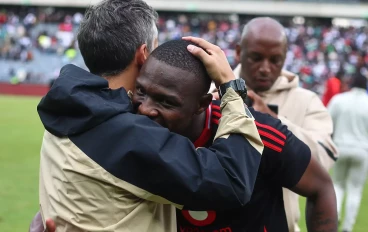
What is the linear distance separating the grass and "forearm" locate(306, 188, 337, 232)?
4640 mm

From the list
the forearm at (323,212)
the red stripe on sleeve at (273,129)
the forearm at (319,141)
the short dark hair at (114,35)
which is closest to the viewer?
the short dark hair at (114,35)

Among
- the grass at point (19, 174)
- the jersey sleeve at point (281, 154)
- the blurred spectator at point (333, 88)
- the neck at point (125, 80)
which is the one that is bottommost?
the grass at point (19, 174)

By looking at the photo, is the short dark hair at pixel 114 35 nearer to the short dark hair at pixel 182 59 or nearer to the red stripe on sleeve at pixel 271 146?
the short dark hair at pixel 182 59

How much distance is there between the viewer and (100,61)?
235 centimetres

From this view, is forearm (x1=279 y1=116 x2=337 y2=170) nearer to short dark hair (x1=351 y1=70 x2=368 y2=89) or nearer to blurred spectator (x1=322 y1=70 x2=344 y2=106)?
short dark hair (x1=351 y1=70 x2=368 y2=89)

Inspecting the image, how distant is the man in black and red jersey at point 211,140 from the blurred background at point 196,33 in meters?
19.3

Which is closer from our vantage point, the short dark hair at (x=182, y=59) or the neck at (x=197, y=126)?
the short dark hair at (x=182, y=59)

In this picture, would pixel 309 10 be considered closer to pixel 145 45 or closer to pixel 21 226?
pixel 21 226

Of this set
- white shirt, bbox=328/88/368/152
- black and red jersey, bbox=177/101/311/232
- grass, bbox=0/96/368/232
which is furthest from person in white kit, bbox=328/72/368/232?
black and red jersey, bbox=177/101/311/232

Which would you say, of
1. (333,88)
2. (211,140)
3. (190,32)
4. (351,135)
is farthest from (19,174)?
(190,32)

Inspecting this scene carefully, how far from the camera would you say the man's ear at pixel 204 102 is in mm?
2346

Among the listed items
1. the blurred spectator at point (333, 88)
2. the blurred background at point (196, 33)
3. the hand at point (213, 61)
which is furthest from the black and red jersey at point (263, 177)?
the blurred background at point (196, 33)

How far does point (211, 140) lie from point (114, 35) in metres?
0.60

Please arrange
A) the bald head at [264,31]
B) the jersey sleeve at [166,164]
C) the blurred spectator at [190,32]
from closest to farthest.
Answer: the jersey sleeve at [166,164] → the bald head at [264,31] → the blurred spectator at [190,32]
